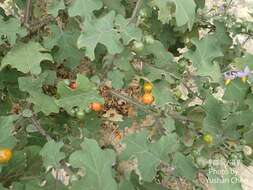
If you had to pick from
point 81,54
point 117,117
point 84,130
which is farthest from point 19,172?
point 117,117

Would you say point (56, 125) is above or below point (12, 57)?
below

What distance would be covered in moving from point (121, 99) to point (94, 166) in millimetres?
842

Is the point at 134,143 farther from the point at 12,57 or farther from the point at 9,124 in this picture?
the point at 12,57

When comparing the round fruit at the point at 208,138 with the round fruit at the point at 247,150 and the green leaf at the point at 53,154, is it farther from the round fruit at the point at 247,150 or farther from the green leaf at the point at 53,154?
the green leaf at the point at 53,154

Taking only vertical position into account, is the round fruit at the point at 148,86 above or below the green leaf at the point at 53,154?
above

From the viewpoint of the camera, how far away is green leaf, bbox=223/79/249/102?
72.7 inches

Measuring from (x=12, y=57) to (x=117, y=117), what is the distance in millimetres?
1518

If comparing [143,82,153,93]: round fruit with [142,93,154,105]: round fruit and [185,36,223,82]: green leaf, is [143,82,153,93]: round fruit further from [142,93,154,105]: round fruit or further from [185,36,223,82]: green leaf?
[185,36,223,82]: green leaf

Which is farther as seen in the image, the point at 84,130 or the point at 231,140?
the point at 84,130

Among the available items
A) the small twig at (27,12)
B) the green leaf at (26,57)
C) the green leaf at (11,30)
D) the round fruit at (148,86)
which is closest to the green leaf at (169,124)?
the round fruit at (148,86)

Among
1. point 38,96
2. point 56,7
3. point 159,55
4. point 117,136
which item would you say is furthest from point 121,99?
point 117,136

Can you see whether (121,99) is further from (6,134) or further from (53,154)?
(6,134)

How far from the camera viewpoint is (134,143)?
1819 millimetres

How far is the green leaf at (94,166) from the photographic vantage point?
1.40 metres
